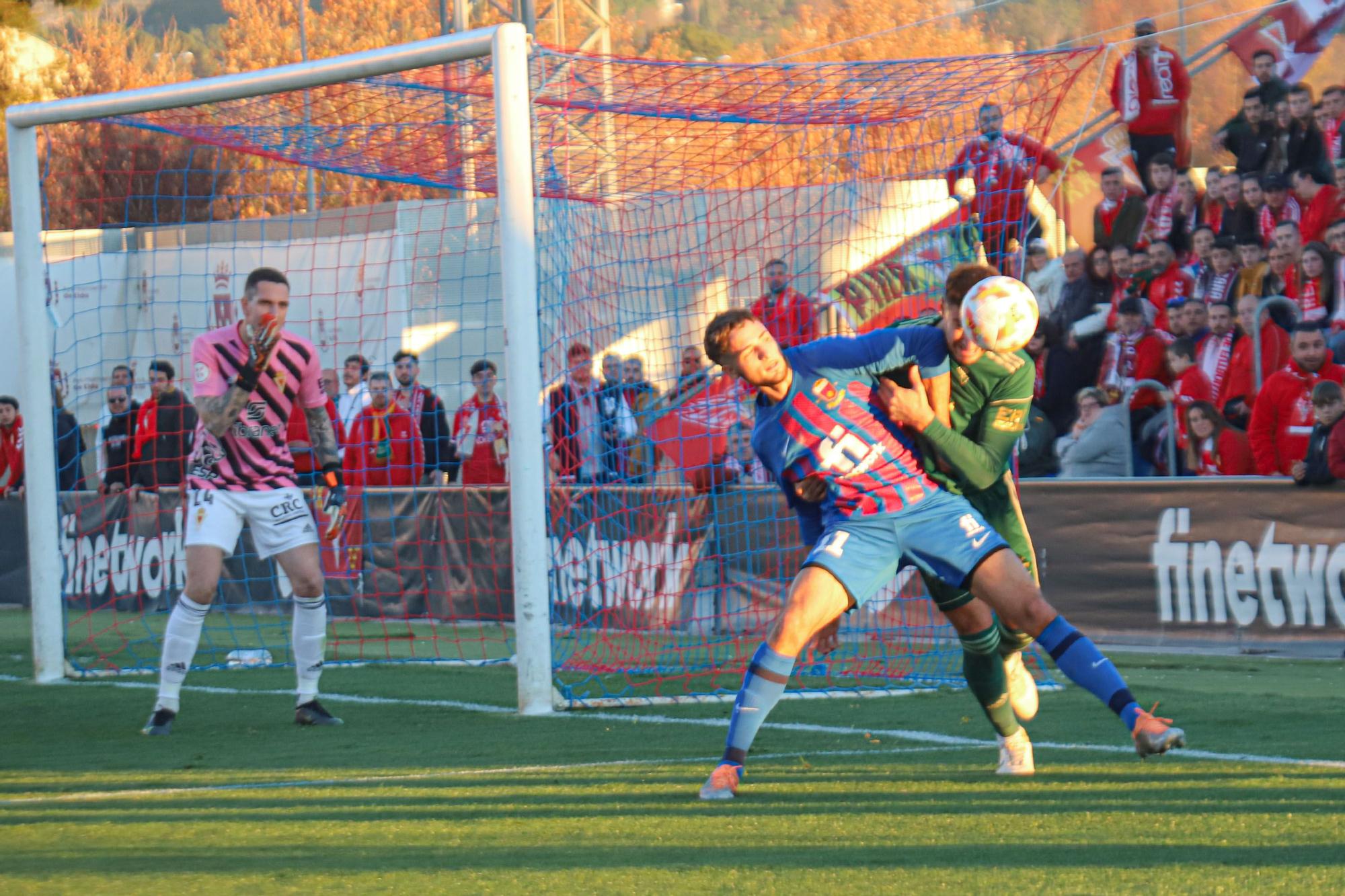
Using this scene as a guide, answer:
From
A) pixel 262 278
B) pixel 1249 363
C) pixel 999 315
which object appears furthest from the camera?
pixel 1249 363

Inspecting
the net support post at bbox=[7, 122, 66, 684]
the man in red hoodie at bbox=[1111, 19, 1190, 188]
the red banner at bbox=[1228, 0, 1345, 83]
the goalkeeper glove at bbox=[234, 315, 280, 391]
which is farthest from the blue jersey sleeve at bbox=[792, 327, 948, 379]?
the red banner at bbox=[1228, 0, 1345, 83]

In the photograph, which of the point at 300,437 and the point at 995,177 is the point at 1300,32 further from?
the point at 300,437

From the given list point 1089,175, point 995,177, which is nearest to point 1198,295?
point 1089,175

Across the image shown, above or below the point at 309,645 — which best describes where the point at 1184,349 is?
above

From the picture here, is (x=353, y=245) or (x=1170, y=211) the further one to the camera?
(x=353, y=245)

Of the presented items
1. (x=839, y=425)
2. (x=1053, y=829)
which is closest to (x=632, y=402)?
(x=839, y=425)

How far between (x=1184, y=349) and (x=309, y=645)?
737 centimetres

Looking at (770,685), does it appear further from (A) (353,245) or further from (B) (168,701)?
(A) (353,245)

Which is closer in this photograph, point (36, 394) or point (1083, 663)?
point (1083, 663)

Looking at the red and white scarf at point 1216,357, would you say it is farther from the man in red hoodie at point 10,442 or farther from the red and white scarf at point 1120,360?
the man in red hoodie at point 10,442

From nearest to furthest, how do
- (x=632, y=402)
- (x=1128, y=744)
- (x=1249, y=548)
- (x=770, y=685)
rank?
(x=770, y=685), (x=1128, y=744), (x=1249, y=548), (x=632, y=402)

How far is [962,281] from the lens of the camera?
18.2ft

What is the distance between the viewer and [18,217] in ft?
30.5

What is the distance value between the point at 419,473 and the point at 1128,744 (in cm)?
793
